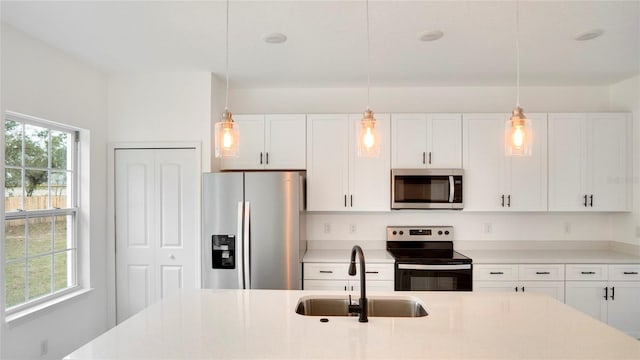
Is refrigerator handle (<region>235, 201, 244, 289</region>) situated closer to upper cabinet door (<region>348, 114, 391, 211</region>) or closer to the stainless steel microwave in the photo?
upper cabinet door (<region>348, 114, 391, 211</region>)

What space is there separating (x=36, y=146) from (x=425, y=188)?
336 centimetres

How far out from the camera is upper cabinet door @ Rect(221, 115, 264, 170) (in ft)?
11.8

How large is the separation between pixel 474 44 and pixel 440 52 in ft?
0.86

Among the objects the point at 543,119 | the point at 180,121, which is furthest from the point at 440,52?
the point at 180,121

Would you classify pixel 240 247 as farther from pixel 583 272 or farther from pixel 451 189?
pixel 583 272

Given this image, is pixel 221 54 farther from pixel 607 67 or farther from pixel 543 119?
pixel 607 67

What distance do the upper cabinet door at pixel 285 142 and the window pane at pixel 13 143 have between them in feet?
6.34

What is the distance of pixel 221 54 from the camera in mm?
2926

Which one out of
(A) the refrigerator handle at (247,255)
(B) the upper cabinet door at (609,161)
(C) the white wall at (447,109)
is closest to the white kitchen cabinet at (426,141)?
(C) the white wall at (447,109)

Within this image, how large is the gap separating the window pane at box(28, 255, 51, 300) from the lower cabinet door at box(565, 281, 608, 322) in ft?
14.7

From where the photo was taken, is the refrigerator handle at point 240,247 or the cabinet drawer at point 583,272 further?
the cabinet drawer at point 583,272

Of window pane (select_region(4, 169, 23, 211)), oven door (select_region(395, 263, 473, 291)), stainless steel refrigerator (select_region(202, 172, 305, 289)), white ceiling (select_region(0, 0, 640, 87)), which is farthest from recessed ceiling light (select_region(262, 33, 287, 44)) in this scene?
oven door (select_region(395, 263, 473, 291))

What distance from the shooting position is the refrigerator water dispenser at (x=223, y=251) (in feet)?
10.1

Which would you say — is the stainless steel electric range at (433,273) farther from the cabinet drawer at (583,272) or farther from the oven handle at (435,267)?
the cabinet drawer at (583,272)
